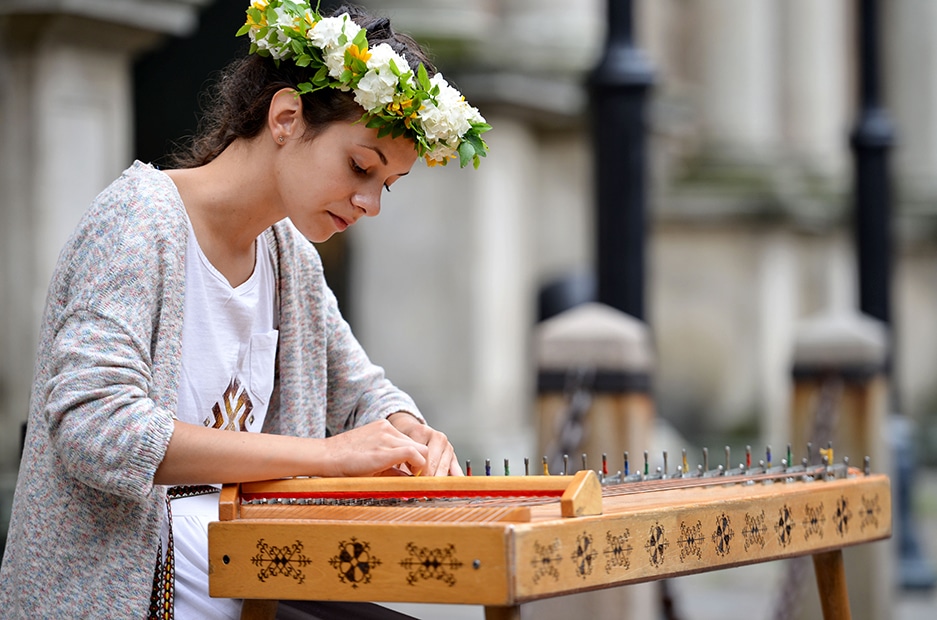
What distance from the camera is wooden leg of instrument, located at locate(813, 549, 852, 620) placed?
3.61 metres

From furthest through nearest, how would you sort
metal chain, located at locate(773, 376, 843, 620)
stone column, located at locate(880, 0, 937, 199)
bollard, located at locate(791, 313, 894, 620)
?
1. stone column, located at locate(880, 0, 937, 199)
2. bollard, located at locate(791, 313, 894, 620)
3. metal chain, located at locate(773, 376, 843, 620)

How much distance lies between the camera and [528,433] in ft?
32.1

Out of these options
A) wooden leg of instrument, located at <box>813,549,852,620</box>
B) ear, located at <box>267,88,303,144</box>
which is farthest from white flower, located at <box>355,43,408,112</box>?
wooden leg of instrument, located at <box>813,549,852,620</box>

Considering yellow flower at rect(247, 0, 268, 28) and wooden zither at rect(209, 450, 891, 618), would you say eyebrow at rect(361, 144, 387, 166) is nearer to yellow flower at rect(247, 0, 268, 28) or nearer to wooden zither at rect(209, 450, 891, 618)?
yellow flower at rect(247, 0, 268, 28)

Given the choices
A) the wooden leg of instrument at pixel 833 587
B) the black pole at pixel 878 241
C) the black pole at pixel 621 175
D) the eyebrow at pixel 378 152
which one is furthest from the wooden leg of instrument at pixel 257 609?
the black pole at pixel 878 241

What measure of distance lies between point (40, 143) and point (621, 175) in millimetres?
2290

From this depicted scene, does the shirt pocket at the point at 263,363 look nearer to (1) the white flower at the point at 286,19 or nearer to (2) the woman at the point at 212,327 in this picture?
(2) the woman at the point at 212,327

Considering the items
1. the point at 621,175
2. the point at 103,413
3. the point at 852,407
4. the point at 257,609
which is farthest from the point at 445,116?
the point at 852,407

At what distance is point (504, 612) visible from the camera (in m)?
2.47

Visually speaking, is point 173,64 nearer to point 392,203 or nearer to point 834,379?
point 392,203

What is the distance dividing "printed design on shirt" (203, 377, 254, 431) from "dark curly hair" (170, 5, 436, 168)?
0.44 meters

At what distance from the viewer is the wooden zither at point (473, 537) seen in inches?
94.8

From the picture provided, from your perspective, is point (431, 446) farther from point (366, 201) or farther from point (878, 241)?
point (878, 241)

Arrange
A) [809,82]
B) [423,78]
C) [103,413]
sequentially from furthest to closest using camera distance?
[809,82] → [423,78] → [103,413]
